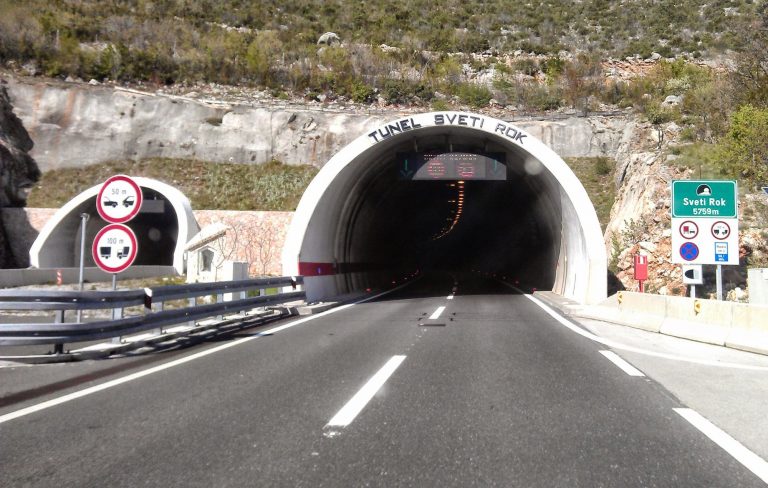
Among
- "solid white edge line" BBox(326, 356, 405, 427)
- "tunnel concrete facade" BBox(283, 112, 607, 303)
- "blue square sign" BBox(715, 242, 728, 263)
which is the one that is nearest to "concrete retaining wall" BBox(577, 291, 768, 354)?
"blue square sign" BBox(715, 242, 728, 263)

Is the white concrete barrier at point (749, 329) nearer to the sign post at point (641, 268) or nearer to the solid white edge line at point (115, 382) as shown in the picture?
the solid white edge line at point (115, 382)

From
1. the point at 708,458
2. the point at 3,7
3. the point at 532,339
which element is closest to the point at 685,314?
the point at 532,339

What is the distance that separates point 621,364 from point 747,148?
61.1 feet

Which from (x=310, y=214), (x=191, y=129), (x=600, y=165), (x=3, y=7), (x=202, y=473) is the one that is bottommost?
(x=202, y=473)

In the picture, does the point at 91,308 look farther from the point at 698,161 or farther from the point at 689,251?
the point at 698,161

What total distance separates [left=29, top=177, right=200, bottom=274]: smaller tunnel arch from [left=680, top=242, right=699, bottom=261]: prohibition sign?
27.4m

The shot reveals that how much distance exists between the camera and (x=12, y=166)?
153 ft

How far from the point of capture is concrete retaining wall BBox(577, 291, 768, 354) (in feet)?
30.1

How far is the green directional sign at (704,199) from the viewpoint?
13109mm

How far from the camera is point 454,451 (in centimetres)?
430

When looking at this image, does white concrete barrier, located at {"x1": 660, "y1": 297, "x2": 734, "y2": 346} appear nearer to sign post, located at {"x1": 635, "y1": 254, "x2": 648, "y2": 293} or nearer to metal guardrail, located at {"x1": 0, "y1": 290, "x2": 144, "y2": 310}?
sign post, located at {"x1": 635, "y1": 254, "x2": 648, "y2": 293}

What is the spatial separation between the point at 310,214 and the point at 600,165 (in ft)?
113

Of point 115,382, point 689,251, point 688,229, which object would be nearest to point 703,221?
point 688,229

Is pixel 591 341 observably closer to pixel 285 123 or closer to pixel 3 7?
pixel 285 123
